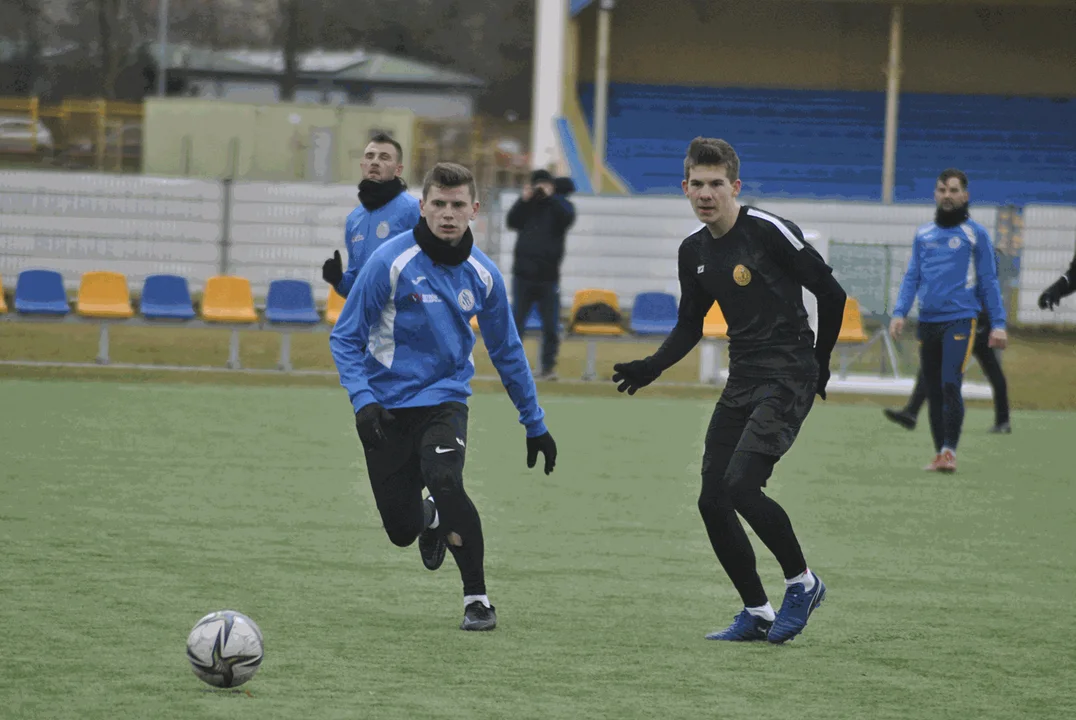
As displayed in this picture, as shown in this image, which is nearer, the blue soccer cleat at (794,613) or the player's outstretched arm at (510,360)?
the blue soccer cleat at (794,613)

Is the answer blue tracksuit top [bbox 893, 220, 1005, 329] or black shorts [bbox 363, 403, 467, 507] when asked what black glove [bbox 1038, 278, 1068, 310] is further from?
black shorts [bbox 363, 403, 467, 507]

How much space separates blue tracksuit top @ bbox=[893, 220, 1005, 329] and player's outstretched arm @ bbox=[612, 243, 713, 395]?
528 centimetres

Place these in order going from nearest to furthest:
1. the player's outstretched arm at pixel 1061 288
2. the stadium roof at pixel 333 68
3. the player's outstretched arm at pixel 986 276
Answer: the player's outstretched arm at pixel 1061 288 < the player's outstretched arm at pixel 986 276 < the stadium roof at pixel 333 68

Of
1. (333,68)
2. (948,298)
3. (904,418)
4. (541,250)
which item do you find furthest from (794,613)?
(333,68)

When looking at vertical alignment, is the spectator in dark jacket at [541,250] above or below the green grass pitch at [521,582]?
above

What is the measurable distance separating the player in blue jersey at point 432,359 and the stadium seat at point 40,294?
11972 mm

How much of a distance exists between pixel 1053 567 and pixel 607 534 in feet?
7.21

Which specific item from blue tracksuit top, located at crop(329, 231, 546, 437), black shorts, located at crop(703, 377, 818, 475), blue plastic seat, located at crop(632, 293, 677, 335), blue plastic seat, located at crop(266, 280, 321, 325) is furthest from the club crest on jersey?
blue plastic seat, located at crop(632, 293, 677, 335)

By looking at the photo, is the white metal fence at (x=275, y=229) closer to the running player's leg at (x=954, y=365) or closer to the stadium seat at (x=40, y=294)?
the stadium seat at (x=40, y=294)

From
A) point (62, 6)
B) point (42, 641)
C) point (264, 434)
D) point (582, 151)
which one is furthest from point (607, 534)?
point (62, 6)

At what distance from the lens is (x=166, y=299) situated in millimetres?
17906

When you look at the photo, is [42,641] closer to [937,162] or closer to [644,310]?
[644,310]

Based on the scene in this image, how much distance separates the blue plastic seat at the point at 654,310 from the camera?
18.7 meters

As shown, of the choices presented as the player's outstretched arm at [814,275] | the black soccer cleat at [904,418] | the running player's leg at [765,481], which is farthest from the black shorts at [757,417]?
the black soccer cleat at [904,418]
